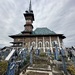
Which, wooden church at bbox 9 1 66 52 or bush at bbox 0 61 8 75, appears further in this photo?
wooden church at bbox 9 1 66 52

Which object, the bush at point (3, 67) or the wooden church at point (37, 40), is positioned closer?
the bush at point (3, 67)

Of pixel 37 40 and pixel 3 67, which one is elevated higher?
pixel 37 40

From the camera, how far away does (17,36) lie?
26250 mm

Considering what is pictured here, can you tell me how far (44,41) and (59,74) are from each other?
63.0 feet

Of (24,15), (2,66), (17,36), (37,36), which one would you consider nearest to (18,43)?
(17,36)

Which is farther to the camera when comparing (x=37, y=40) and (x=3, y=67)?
(x=37, y=40)

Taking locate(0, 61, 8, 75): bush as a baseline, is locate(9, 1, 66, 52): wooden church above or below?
above

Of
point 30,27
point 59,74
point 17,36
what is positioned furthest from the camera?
point 30,27

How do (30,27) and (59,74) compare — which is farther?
(30,27)

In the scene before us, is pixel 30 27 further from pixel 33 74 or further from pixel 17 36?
pixel 33 74

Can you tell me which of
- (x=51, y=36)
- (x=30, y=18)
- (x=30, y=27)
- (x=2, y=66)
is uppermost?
(x=30, y=18)

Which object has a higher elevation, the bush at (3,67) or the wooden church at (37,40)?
the wooden church at (37,40)

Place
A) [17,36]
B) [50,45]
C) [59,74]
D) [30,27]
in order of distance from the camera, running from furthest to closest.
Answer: [30,27], [17,36], [50,45], [59,74]

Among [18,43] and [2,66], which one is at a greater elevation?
[18,43]
